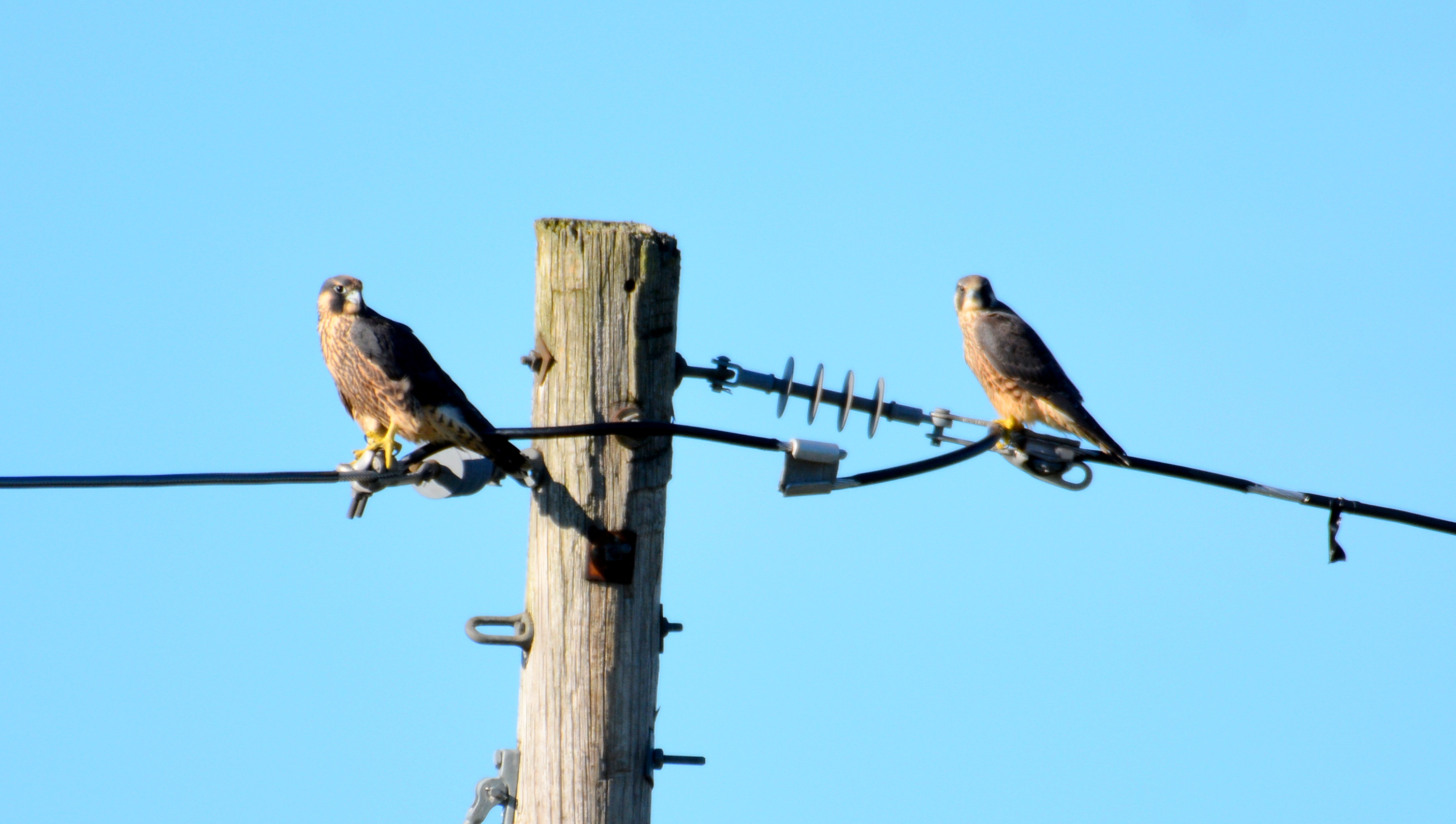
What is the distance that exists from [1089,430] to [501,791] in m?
3.63

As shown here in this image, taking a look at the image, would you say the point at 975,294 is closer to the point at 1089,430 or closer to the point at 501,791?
the point at 1089,430

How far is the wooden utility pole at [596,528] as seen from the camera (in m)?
3.15

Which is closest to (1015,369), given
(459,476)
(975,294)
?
(975,294)

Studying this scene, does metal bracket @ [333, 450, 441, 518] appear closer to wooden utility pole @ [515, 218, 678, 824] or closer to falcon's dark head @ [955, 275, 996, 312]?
wooden utility pole @ [515, 218, 678, 824]

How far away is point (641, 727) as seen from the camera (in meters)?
3.20

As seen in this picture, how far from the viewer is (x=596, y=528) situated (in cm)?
321

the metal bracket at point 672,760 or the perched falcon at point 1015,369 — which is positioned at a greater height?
the perched falcon at point 1015,369

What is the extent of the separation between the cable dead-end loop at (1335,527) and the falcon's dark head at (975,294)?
2693 millimetres

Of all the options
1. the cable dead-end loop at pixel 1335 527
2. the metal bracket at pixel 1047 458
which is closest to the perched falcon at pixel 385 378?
the metal bracket at pixel 1047 458

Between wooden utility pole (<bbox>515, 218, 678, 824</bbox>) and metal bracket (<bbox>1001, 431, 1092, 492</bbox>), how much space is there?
1.30 meters

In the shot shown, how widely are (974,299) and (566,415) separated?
4.01 metres

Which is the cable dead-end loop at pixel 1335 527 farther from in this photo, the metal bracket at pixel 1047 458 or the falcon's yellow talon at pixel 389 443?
the falcon's yellow talon at pixel 389 443

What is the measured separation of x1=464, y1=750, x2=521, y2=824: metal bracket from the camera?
3.20 m

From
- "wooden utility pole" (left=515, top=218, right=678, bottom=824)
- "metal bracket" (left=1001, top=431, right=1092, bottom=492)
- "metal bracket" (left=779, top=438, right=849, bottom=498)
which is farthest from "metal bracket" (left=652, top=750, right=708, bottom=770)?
"metal bracket" (left=1001, top=431, right=1092, bottom=492)
